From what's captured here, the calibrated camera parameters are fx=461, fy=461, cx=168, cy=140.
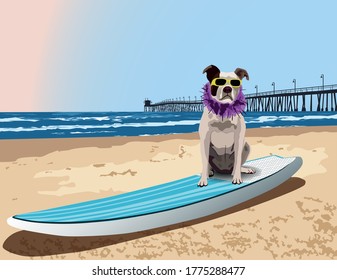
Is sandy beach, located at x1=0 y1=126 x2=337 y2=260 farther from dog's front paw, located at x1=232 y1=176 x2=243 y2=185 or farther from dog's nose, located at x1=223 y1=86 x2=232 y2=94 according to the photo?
dog's nose, located at x1=223 y1=86 x2=232 y2=94

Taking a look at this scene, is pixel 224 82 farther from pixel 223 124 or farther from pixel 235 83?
pixel 223 124

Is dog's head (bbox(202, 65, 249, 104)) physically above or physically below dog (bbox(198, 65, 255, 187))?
above

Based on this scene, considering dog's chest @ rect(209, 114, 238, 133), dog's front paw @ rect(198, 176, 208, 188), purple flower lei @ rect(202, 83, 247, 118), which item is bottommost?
dog's front paw @ rect(198, 176, 208, 188)

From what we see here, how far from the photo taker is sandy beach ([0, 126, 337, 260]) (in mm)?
5242

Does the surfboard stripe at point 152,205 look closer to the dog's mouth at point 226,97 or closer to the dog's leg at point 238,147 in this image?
the dog's leg at point 238,147

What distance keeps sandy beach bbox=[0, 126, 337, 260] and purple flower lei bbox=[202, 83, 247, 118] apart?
138 cm

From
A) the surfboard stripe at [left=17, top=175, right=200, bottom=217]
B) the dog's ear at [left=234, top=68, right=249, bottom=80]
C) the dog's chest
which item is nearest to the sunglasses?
the dog's ear at [left=234, top=68, right=249, bottom=80]

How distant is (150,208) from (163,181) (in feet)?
9.37

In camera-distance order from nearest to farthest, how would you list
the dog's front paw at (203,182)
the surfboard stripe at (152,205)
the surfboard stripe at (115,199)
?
the surfboard stripe at (152,205), the surfboard stripe at (115,199), the dog's front paw at (203,182)

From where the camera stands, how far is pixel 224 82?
569 cm

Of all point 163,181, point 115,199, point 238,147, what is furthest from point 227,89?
point 163,181

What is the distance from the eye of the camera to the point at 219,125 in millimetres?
6016

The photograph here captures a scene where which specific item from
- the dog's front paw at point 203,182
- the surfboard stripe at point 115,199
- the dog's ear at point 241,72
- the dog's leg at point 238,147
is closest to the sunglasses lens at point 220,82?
the dog's ear at point 241,72

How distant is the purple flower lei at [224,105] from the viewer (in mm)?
5812
